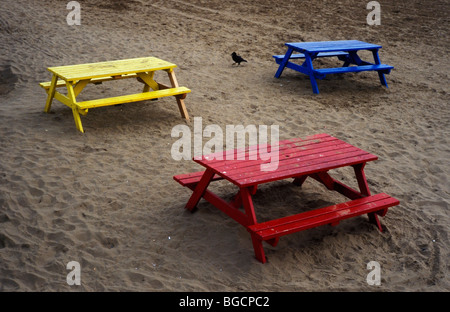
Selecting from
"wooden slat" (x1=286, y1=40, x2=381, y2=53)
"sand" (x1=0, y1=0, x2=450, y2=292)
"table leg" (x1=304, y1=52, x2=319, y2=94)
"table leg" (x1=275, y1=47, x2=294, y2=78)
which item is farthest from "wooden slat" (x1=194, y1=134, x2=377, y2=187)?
"table leg" (x1=275, y1=47, x2=294, y2=78)

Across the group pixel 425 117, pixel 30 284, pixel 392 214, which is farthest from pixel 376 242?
pixel 425 117

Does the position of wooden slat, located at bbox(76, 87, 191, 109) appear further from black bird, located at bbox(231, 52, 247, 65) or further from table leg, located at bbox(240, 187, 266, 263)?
table leg, located at bbox(240, 187, 266, 263)

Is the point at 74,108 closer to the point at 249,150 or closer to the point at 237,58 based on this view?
the point at 249,150

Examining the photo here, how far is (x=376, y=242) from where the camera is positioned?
4219mm

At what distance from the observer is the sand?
12.5 feet

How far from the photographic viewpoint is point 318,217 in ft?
13.3

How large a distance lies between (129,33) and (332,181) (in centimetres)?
737

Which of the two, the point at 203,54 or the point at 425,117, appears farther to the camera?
the point at 203,54

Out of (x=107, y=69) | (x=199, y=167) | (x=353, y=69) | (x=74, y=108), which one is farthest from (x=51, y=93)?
(x=353, y=69)

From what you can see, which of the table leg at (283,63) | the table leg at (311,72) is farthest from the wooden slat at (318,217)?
the table leg at (283,63)

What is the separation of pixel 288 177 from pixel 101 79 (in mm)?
3826

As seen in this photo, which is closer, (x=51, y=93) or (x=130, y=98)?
(x=130, y=98)

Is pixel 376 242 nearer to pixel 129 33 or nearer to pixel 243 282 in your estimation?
pixel 243 282

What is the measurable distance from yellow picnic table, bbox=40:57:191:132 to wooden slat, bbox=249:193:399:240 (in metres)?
3.13
